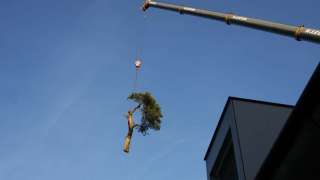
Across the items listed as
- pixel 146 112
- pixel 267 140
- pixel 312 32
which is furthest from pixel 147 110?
pixel 312 32

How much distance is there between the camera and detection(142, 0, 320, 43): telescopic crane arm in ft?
41.7

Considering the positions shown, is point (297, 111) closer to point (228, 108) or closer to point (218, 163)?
point (228, 108)

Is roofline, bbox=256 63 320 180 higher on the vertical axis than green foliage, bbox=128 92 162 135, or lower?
lower

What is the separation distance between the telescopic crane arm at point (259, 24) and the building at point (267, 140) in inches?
82.4

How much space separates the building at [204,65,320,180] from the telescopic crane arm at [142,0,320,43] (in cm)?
209

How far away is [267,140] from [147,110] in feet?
19.6

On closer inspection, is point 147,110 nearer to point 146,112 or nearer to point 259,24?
point 146,112

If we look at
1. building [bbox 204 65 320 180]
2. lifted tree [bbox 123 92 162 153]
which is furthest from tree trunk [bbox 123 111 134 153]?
building [bbox 204 65 320 180]

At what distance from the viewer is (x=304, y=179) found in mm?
13484

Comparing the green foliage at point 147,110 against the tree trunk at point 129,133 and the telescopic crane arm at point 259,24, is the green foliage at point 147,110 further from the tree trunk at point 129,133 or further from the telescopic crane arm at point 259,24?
the telescopic crane arm at point 259,24

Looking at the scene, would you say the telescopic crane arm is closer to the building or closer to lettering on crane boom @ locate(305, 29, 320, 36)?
lettering on crane boom @ locate(305, 29, 320, 36)

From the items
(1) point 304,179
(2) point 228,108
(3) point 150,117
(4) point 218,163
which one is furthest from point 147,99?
(1) point 304,179

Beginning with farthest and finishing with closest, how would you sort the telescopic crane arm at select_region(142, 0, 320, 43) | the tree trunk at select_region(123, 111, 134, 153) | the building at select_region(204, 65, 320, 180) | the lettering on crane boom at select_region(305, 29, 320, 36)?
the tree trunk at select_region(123, 111, 134, 153), the telescopic crane arm at select_region(142, 0, 320, 43), the lettering on crane boom at select_region(305, 29, 320, 36), the building at select_region(204, 65, 320, 180)

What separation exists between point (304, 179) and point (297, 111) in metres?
2.79
